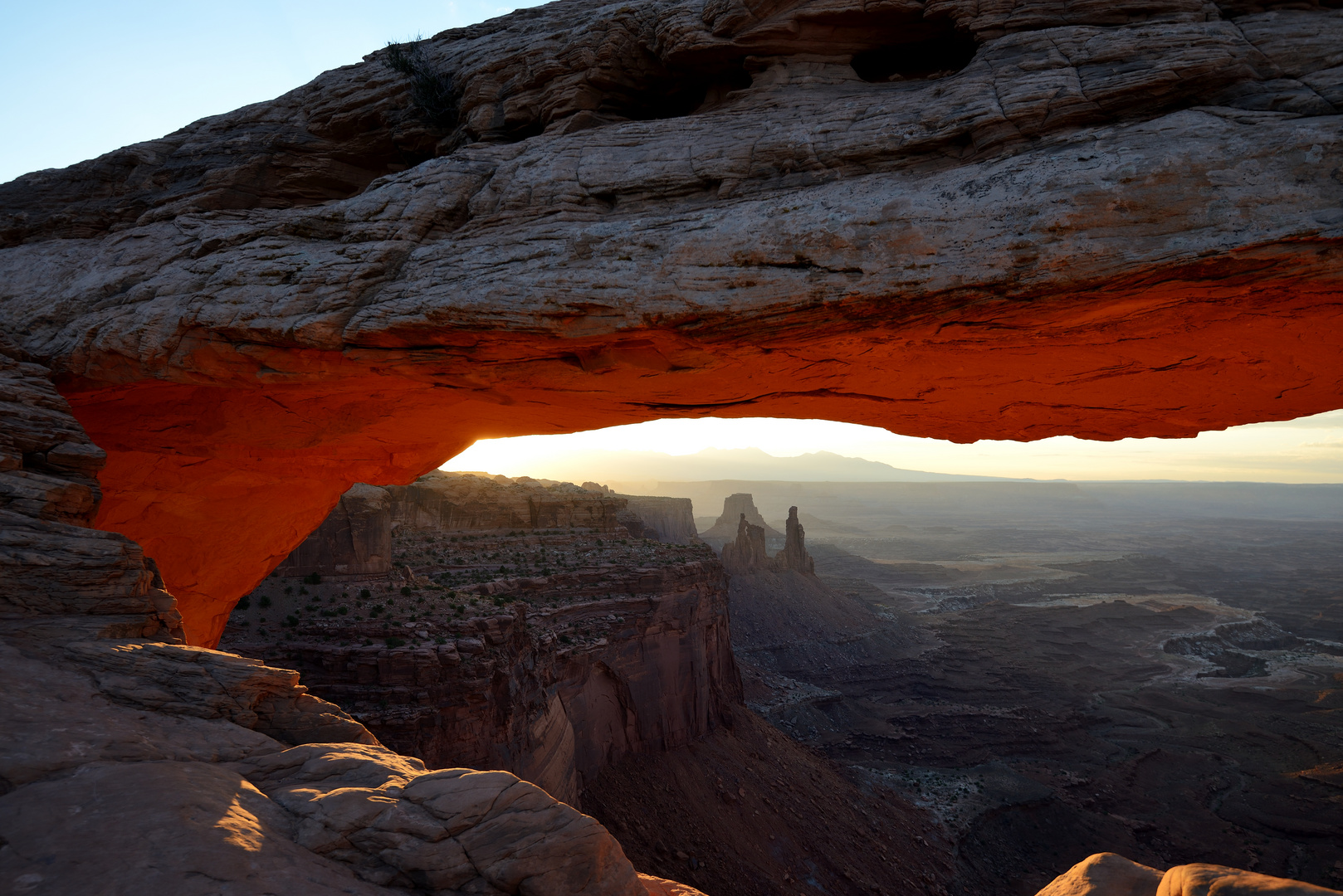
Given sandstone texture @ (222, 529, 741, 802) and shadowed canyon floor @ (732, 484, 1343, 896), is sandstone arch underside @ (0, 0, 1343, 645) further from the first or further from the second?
shadowed canyon floor @ (732, 484, 1343, 896)

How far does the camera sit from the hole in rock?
31.7 feet

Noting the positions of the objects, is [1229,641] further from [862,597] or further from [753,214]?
[753,214]

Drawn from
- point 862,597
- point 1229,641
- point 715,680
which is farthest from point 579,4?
point 1229,641

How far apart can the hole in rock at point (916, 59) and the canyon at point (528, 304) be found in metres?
0.06

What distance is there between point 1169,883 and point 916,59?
10.7 meters

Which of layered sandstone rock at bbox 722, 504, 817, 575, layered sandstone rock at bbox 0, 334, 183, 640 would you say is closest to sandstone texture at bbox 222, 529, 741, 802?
layered sandstone rock at bbox 0, 334, 183, 640

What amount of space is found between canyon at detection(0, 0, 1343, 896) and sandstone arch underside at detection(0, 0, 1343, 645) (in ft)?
0.19

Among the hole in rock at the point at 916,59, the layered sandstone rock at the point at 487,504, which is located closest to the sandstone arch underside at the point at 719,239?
the hole in rock at the point at 916,59

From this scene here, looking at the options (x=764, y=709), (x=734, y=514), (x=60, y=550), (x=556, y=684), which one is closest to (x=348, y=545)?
(x=556, y=684)

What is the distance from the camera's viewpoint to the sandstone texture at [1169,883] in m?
3.96

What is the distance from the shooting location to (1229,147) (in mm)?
6812

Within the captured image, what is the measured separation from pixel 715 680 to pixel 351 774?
25.6m

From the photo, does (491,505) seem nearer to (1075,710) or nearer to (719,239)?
(719,239)

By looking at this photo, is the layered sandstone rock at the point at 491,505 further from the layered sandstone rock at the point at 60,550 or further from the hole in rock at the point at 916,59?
→ the hole in rock at the point at 916,59
